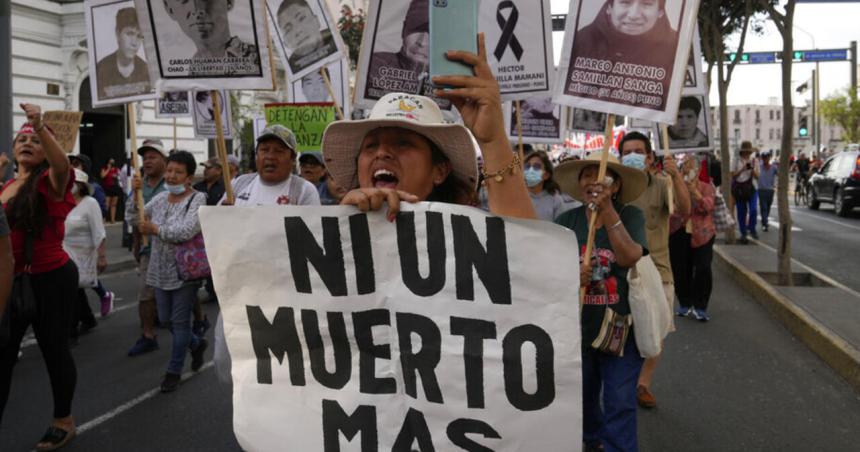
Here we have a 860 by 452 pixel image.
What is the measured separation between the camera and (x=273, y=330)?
2053 millimetres

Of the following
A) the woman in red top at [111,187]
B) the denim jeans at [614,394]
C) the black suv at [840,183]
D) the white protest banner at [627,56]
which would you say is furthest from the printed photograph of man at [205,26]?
the black suv at [840,183]

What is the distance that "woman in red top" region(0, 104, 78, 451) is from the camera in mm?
4102

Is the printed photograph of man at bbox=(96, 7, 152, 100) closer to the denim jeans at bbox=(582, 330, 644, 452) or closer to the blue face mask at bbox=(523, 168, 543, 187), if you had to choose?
the blue face mask at bbox=(523, 168, 543, 187)

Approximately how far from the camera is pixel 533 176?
20.7ft

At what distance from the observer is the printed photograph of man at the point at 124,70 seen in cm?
576

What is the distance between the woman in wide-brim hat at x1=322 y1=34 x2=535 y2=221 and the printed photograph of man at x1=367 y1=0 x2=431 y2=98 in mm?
2065

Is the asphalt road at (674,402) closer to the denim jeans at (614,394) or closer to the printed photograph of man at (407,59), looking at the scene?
the denim jeans at (614,394)

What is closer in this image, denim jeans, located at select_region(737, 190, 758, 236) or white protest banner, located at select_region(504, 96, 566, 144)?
white protest banner, located at select_region(504, 96, 566, 144)

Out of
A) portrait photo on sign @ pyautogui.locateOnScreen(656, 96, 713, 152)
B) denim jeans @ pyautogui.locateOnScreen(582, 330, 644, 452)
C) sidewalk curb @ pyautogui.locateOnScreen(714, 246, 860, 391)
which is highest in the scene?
portrait photo on sign @ pyautogui.locateOnScreen(656, 96, 713, 152)

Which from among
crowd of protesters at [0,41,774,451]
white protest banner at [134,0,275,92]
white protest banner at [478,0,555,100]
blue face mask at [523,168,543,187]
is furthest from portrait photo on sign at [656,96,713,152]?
white protest banner at [134,0,275,92]

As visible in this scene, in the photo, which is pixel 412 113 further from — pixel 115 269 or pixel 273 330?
pixel 115 269

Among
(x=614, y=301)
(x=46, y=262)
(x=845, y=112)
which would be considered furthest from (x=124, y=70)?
(x=845, y=112)

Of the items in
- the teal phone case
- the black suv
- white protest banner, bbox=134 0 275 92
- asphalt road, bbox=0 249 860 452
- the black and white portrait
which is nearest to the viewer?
the teal phone case

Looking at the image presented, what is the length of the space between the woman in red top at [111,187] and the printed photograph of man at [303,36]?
14171 mm
